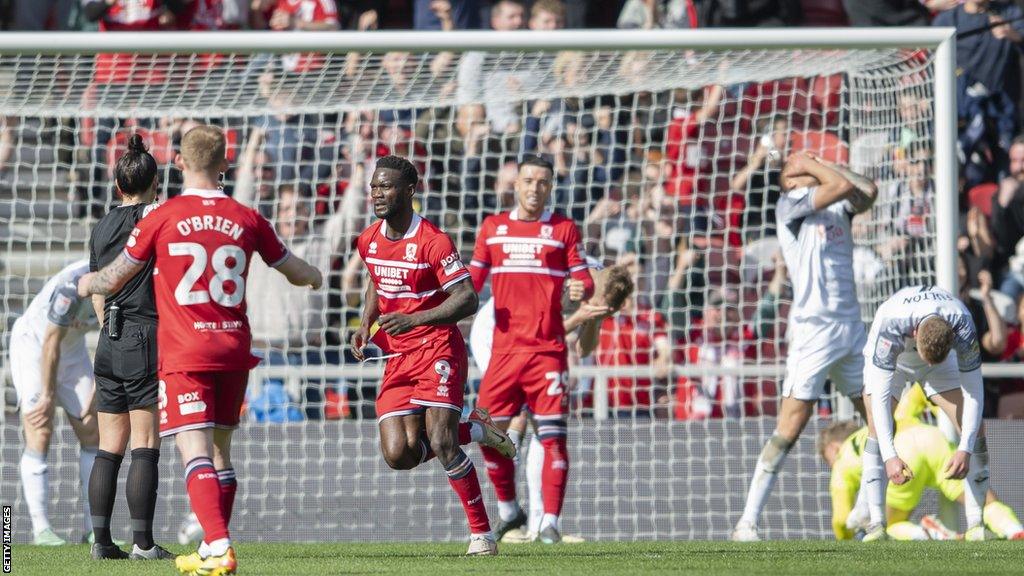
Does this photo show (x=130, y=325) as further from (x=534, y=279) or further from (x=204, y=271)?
(x=534, y=279)

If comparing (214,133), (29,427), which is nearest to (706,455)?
(29,427)

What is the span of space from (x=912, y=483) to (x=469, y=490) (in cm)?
338

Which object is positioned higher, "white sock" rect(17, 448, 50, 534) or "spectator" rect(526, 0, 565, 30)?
"spectator" rect(526, 0, 565, 30)

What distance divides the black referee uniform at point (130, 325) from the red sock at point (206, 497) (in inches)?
46.4

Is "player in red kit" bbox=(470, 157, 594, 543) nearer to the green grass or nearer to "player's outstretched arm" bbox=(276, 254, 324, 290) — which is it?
the green grass

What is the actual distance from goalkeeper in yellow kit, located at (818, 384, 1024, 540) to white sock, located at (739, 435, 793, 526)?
0.52m

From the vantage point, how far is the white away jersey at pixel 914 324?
8305mm

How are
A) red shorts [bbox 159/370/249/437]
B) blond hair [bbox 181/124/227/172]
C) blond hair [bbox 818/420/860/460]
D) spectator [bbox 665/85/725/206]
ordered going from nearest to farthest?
1. red shorts [bbox 159/370/249/437]
2. blond hair [bbox 181/124/227/172]
3. blond hair [bbox 818/420/860/460]
4. spectator [bbox 665/85/725/206]

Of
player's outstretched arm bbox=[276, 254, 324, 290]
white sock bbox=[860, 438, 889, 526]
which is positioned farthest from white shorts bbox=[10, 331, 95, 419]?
white sock bbox=[860, 438, 889, 526]

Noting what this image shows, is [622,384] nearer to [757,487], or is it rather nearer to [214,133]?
[757,487]

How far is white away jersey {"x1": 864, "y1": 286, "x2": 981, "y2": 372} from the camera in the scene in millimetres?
8305

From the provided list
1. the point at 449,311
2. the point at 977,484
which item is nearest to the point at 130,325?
the point at 449,311

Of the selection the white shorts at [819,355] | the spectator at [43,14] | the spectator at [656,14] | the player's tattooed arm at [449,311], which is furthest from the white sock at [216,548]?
the spectator at [43,14]

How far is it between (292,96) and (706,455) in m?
4.39
